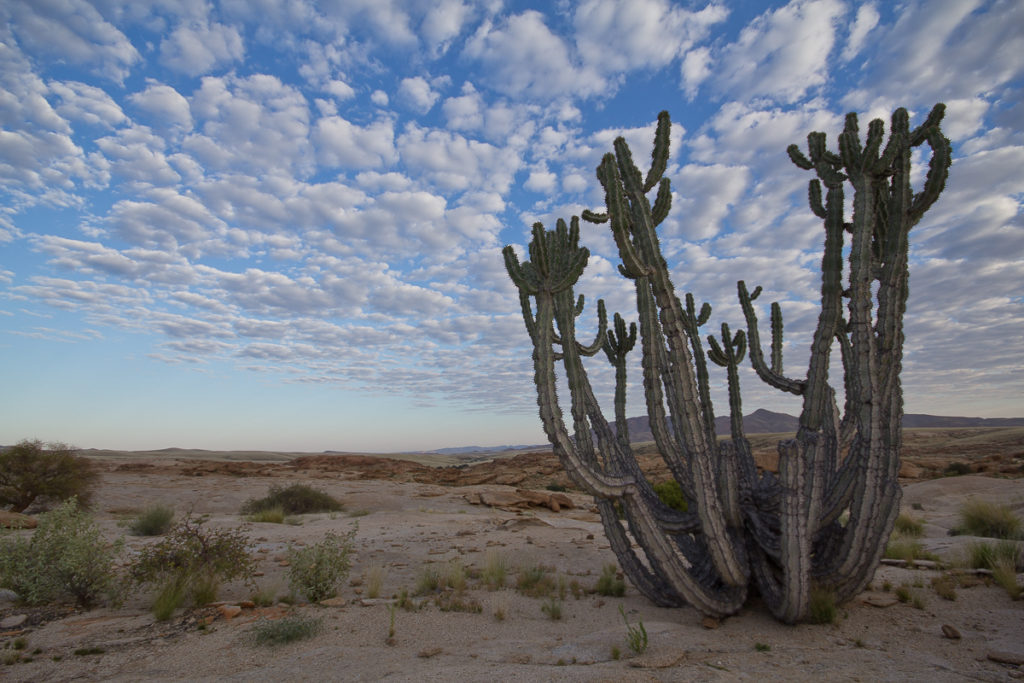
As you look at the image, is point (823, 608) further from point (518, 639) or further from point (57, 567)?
point (57, 567)

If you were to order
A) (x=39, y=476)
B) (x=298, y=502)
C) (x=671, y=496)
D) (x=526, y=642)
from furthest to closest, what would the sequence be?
(x=298, y=502) → (x=39, y=476) → (x=671, y=496) → (x=526, y=642)

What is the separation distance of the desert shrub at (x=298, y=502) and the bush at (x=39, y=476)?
5158 millimetres

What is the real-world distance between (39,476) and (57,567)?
13291 mm

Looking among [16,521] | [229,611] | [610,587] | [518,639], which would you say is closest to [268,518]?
[16,521]

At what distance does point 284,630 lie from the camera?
559 cm

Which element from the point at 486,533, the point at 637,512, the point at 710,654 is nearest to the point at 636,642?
the point at 710,654

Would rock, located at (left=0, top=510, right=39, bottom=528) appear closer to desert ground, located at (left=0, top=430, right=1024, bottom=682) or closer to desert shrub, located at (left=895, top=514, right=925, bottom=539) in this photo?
desert ground, located at (left=0, top=430, right=1024, bottom=682)

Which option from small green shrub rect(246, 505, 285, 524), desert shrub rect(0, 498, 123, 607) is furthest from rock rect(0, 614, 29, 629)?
small green shrub rect(246, 505, 285, 524)

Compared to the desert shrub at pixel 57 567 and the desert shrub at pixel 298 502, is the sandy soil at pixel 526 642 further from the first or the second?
the desert shrub at pixel 298 502

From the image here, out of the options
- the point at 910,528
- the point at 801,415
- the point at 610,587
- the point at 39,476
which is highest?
the point at 801,415

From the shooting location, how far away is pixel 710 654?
15.6 feet

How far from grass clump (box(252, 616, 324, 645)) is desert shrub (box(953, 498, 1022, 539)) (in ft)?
40.8

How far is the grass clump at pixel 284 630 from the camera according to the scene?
552 centimetres

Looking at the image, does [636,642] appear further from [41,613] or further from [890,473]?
[41,613]
